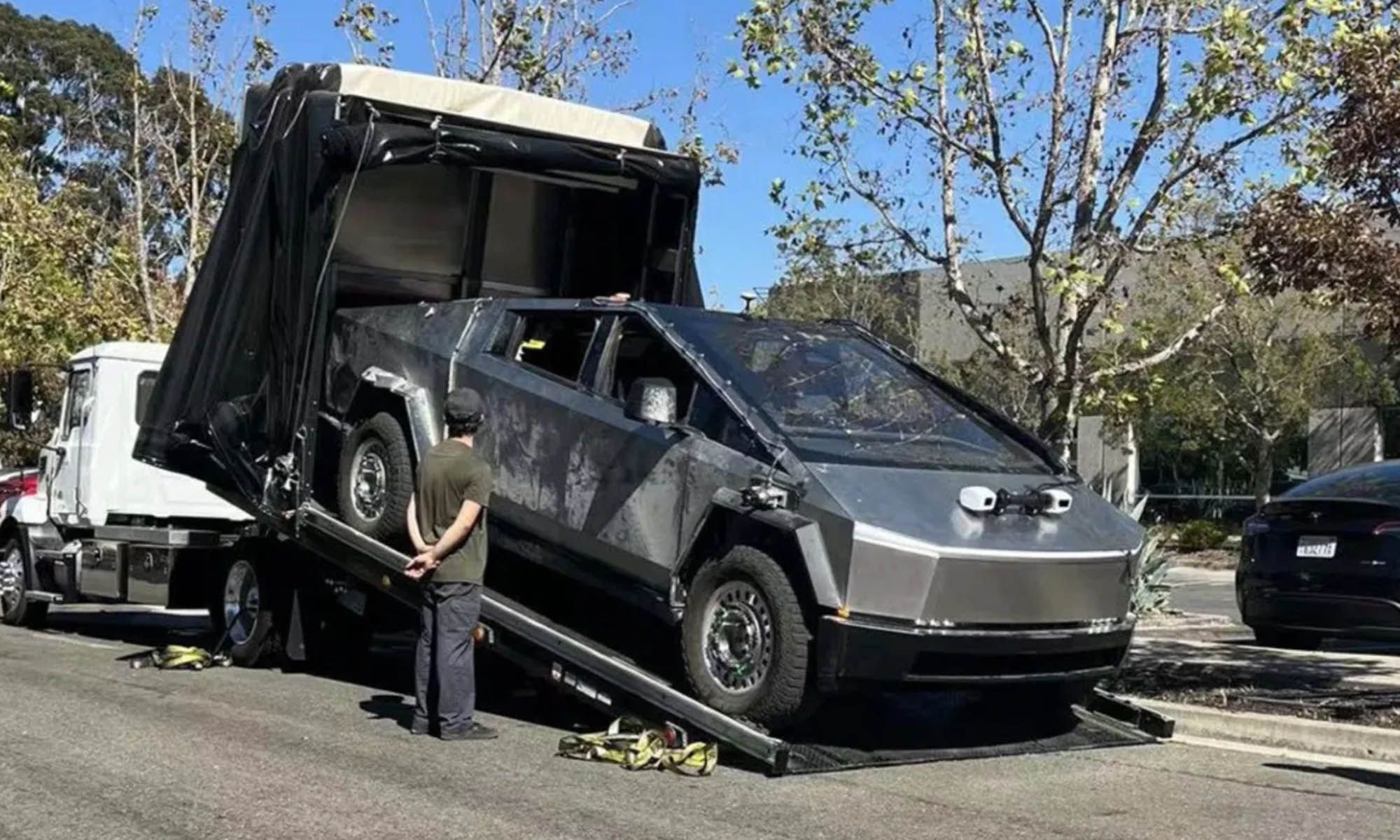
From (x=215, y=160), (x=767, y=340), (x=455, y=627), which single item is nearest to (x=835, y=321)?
(x=767, y=340)

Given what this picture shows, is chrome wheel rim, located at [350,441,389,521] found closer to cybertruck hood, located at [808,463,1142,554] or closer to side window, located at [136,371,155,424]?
cybertruck hood, located at [808,463,1142,554]

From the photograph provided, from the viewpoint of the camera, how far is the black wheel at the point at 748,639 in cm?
687

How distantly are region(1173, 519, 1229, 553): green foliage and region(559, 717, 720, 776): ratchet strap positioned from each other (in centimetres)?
2422

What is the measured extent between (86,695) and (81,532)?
4.20 metres

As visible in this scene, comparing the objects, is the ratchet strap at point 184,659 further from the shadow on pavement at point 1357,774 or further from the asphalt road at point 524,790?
the shadow on pavement at point 1357,774

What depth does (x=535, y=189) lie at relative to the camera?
33.9ft

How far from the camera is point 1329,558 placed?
1079cm

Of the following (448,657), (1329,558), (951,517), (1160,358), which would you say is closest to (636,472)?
(448,657)

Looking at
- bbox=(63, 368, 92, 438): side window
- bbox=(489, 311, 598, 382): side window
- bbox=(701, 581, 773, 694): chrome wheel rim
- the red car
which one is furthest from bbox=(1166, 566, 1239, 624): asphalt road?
the red car

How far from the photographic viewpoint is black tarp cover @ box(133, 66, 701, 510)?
915 cm

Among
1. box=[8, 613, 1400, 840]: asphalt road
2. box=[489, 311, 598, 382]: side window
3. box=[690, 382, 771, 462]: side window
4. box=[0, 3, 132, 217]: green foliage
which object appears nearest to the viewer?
box=[8, 613, 1400, 840]: asphalt road

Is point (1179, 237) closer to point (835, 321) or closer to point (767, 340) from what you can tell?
point (835, 321)

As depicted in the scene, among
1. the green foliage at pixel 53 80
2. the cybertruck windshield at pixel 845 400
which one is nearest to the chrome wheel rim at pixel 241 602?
the cybertruck windshield at pixel 845 400

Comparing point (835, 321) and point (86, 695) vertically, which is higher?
point (835, 321)
